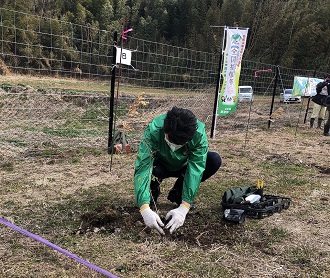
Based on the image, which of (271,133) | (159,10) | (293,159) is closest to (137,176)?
(293,159)

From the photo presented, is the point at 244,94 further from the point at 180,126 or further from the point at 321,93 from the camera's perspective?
the point at 180,126

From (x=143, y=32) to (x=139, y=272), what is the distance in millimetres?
28682

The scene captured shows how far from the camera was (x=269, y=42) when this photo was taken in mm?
22078

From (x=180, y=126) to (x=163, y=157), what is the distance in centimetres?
46

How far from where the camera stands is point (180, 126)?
Result: 1.85 metres

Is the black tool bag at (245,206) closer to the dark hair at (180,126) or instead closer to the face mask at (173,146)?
the face mask at (173,146)

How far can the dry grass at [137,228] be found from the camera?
180cm

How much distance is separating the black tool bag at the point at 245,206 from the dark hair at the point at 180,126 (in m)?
0.81

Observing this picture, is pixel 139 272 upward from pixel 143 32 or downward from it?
downward

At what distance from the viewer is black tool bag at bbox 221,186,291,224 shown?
93.4 inches

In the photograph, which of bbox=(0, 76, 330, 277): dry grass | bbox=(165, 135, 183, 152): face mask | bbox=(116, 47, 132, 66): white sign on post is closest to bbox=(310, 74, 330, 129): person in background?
bbox=(0, 76, 330, 277): dry grass

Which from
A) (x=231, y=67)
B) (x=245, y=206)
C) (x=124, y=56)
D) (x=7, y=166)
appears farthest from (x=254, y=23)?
(x=245, y=206)

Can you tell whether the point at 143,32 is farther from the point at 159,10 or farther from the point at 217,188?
the point at 217,188

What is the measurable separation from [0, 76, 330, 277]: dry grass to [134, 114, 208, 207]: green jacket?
326mm
